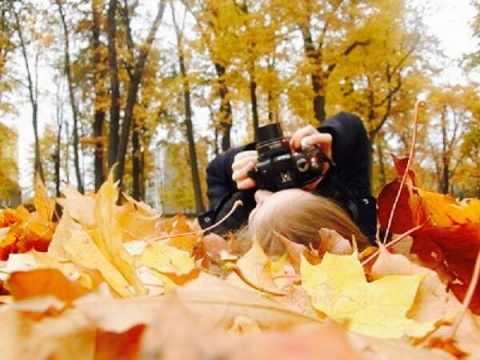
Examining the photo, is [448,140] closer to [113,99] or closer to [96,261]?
[113,99]

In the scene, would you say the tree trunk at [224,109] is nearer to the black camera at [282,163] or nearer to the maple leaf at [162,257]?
the black camera at [282,163]

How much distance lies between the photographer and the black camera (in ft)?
0.07

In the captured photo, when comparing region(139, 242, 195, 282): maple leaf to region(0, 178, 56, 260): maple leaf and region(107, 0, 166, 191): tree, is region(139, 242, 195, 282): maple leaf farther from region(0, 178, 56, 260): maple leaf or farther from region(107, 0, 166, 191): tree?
region(107, 0, 166, 191): tree

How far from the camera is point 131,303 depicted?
206 millimetres

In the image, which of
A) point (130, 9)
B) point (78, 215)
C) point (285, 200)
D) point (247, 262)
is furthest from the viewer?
point (130, 9)

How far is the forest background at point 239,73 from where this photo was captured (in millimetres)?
9016

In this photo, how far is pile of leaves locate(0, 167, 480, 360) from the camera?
0.16 meters

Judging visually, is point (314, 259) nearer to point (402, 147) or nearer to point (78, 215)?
A: point (78, 215)

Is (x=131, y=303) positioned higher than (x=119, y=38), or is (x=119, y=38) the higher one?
(x=119, y=38)

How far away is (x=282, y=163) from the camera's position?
1357 mm

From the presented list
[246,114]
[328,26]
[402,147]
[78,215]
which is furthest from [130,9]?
[78,215]

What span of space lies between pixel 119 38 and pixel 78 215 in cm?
1152

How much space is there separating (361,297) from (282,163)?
3.40 feet

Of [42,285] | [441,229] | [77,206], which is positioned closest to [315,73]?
[77,206]
